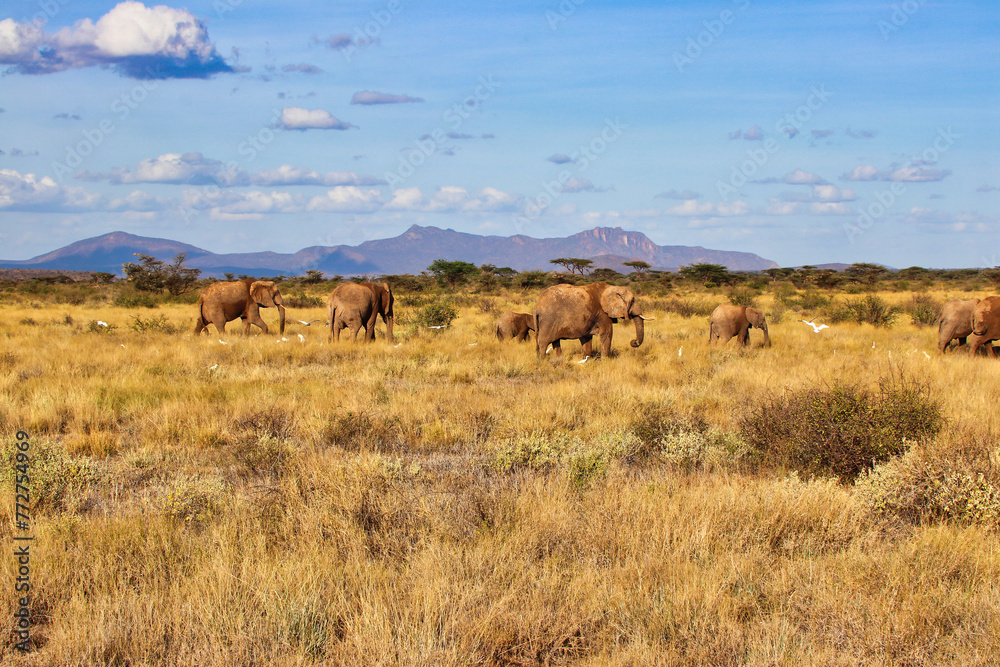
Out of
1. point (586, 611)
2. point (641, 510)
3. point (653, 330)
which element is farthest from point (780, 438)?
point (653, 330)

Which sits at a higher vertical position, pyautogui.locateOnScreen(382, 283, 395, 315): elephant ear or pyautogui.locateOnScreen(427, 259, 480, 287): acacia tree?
pyautogui.locateOnScreen(427, 259, 480, 287): acacia tree

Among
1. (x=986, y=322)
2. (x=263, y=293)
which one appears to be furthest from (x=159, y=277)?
(x=986, y=322)

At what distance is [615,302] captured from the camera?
13062mm

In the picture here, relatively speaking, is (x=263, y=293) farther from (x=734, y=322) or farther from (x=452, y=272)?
(x=452, y=272)

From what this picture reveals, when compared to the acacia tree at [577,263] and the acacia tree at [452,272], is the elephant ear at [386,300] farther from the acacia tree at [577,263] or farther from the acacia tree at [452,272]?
the acacia tree at [577,263]

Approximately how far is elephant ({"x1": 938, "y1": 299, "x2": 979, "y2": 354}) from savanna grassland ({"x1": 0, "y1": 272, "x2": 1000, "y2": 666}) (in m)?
5.63

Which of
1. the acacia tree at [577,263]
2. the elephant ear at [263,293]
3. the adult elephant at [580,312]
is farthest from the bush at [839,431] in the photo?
the acacia tree at [577,263]

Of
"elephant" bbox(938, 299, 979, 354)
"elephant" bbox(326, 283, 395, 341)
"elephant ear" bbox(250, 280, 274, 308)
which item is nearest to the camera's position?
"elephant" bbox(938, 299, 979, 354)

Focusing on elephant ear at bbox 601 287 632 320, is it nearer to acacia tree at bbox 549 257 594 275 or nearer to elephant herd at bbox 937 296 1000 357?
elephant herd at bbox 937 296 1000 357

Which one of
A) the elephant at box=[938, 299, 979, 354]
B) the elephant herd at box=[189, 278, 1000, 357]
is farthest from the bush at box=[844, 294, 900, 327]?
the elephant at box=[938, 299, 979, 354]

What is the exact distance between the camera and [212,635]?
10.1 ft

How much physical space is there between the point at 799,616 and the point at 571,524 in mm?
1463

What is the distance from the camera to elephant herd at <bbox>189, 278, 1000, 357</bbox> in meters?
12.8

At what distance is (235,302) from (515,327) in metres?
7.36
